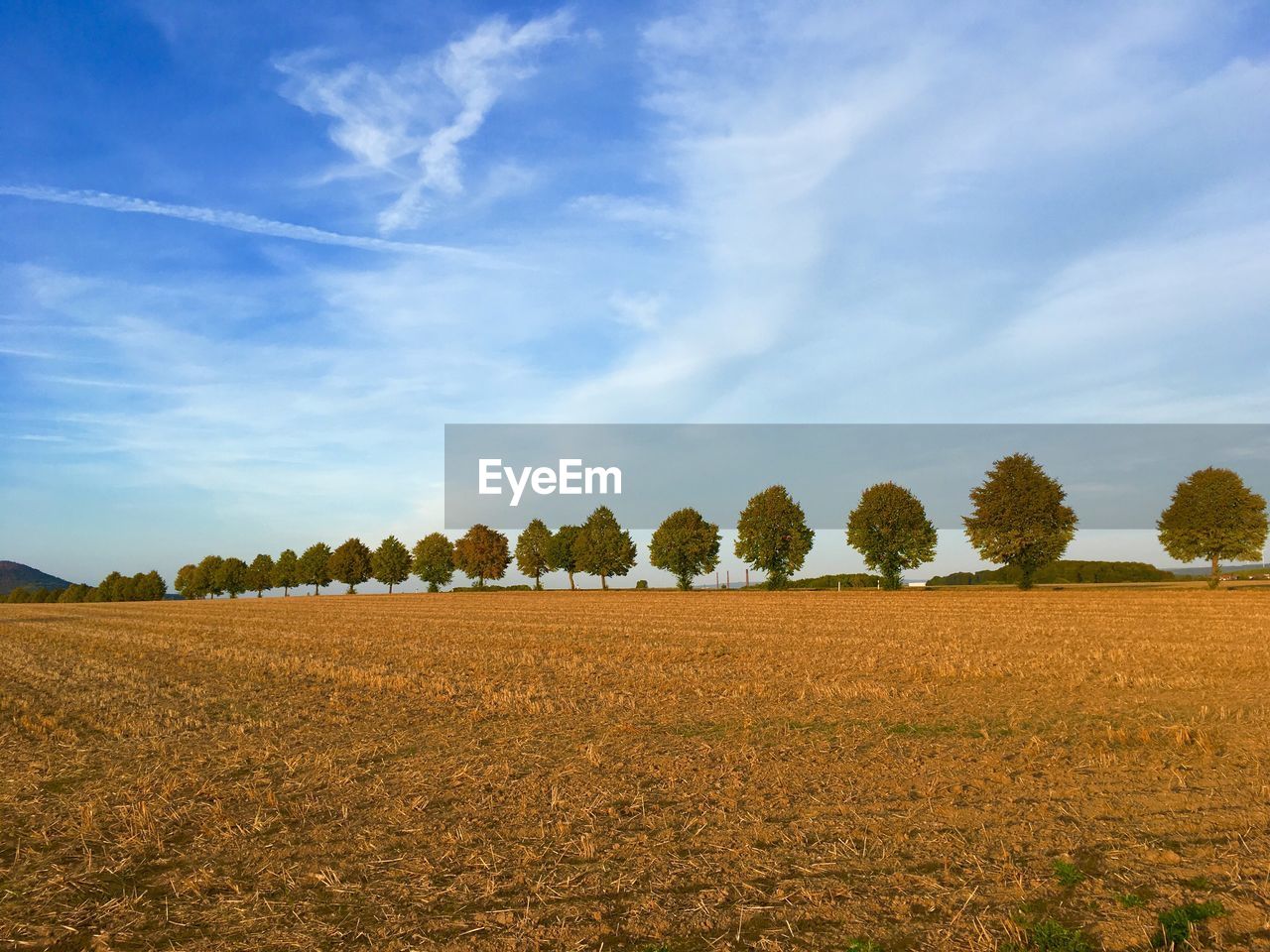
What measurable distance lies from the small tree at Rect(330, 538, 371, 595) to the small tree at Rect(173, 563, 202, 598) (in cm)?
5182

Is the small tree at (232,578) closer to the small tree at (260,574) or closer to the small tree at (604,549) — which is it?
the small tree at (260,574)

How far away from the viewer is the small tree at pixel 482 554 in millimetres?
123125

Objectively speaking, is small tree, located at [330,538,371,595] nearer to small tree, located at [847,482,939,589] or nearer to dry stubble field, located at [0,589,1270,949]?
small tree, located at [847,482,939,589]

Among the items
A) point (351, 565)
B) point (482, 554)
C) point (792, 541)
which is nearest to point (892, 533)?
point (792, 541)


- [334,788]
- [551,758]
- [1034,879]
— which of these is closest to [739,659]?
[551,758]

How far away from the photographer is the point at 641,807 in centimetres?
812

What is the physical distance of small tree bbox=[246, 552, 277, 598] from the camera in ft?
479

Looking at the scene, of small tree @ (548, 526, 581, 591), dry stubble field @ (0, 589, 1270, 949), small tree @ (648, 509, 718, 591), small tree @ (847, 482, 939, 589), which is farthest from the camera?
small tree @ (548, 526, 581, 591)

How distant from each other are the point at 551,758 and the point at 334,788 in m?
2.77

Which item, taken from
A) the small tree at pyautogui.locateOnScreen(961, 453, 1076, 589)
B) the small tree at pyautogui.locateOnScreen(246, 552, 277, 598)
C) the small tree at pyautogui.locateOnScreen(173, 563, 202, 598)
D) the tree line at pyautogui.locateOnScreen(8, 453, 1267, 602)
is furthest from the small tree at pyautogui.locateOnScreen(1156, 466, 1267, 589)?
the small tree at pyautogui.locateOnScreen(173, 563, 202, 598)

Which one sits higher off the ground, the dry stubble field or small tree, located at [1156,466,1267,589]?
small tree, located at [1156,466,1267,589]

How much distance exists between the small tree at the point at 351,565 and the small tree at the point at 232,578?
33976 millimetres

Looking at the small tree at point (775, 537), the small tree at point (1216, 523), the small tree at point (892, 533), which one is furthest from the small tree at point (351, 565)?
the small tree at point (1216, 523)

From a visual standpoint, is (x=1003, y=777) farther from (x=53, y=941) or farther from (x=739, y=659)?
(x=739, y=659)
